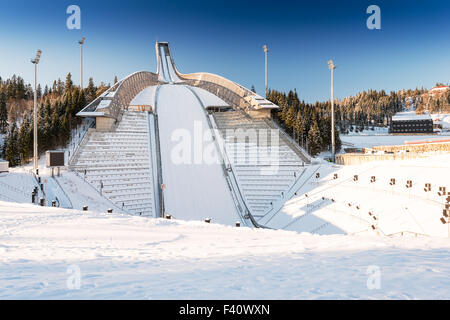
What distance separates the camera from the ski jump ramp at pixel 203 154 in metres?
19.6

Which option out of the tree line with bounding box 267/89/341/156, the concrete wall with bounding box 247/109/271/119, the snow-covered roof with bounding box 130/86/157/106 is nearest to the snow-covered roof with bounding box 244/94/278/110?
the concrete wall with bounding box 247/109/271/119

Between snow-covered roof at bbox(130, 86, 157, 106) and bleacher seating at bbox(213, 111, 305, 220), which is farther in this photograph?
snow-covered roof at bbox(130, 86, 157, 106)

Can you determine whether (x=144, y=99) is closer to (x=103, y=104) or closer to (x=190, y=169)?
(x=103, y=104)

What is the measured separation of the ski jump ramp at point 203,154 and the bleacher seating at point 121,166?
0.61 m

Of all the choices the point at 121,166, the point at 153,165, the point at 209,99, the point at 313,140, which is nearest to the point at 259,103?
the point at 313,140

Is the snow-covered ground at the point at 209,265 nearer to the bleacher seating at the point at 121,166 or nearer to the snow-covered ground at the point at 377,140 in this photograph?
the bleacher seating at the point at 121,166

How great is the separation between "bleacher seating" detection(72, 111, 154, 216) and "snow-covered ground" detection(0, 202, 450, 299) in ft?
37.7

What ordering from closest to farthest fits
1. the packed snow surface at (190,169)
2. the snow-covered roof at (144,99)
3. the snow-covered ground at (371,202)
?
1. the snow-covered ground at (371,202)
2. the packed snow surface at (190,169)
3. the snow-covered roof at (144,99)

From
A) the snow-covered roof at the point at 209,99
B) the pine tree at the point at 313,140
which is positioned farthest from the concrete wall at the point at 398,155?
the snow-covered roof at the point at 209,99

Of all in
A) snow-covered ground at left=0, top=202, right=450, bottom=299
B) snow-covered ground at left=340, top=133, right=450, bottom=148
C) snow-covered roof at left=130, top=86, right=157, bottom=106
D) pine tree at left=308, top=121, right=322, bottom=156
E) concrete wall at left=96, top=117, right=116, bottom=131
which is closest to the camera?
snow-covered ground at left=0, top=202, right=450, bottom=299

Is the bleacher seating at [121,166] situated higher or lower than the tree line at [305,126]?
lower

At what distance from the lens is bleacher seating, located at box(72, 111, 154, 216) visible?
1925 cm

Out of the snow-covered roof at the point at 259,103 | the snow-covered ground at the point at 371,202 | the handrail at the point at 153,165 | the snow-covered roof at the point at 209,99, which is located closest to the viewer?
the snow-covered ground at the point at 371,202

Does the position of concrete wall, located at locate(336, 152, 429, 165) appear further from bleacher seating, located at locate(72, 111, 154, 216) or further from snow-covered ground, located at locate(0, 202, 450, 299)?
snow-covered ground, located at locate(0, 202, 450, 299)
